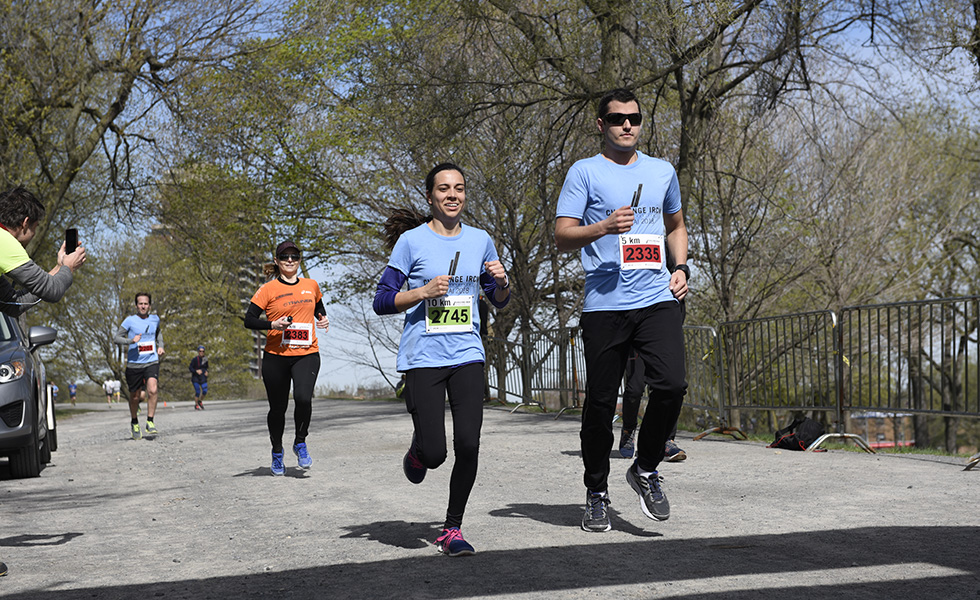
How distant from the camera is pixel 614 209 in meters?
5.46

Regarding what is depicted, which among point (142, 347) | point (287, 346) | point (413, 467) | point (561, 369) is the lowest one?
point (413, 467)

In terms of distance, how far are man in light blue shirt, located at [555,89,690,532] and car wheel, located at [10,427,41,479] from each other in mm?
6536

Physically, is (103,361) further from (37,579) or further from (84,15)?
(37,579)

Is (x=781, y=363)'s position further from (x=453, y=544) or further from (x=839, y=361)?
(x=453, y=544)

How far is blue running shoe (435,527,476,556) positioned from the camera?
4.91 meters

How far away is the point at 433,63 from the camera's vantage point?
15.6 m

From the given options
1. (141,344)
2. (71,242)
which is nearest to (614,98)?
(71,242)

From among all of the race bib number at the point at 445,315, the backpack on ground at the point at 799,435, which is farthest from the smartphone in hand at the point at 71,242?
the backpack on ground at the point at 799,435

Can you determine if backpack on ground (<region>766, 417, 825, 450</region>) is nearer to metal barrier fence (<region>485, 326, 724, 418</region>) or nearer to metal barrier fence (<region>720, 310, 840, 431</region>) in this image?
metal barrier fence (<region>720, 310, 840, 431</region>)

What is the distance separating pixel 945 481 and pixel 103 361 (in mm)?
55313

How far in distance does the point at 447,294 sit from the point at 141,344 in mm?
10127

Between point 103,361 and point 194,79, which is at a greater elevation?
point 194,79

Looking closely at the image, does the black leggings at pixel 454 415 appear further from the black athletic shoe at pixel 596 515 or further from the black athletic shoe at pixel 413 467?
the black athletic shoe at pixel 596 515

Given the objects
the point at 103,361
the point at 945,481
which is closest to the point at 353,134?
the point at 945,481
